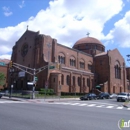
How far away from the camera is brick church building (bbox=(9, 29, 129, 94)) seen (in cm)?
4461

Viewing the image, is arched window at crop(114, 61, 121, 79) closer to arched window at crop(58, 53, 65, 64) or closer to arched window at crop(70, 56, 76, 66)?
arched window at crop(70, 56, 76, 66)

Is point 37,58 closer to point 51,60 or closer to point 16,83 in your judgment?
point 51,60

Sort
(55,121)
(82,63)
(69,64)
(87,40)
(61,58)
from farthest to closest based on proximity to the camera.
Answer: (87,40) → (82,63) → (69,64) → (61,58) → (55,121)

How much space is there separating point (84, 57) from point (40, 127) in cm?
5335

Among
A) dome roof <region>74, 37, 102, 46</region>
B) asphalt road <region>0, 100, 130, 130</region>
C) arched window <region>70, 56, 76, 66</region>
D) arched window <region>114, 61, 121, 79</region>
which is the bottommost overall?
asphalt road <region>0, 100, 130, 130</region>

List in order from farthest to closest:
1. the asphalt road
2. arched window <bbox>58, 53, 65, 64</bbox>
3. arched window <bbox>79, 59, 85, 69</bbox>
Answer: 1. arched window <bbox>79, 59, 85, 69</bbox>
2. arched window <bbox>58, 53, 65, 64</bbox>
3. the asphalt road

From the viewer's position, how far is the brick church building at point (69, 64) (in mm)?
44609

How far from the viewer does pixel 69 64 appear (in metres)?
53.2

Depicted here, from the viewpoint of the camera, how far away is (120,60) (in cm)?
6538

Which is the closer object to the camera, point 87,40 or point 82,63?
point 82,63

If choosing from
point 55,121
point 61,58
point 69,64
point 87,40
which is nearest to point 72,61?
point 69,64

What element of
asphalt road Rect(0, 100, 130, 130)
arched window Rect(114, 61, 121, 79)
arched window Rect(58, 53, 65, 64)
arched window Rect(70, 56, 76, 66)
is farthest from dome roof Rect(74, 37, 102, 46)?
asphalt road Rect(0, 100, 130, 130)

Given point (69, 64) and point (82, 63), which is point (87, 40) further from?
point (69, 64)

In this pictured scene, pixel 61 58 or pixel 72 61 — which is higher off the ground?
pixel 61 58
